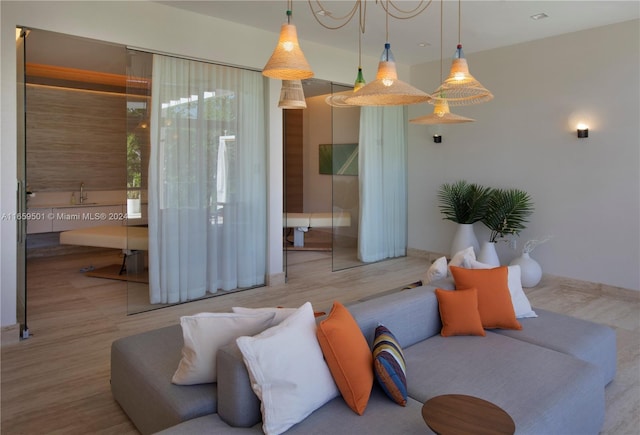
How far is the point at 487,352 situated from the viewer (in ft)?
9.05

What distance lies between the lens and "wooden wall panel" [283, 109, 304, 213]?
31.5ft

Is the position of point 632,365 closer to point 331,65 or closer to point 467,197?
point 467,197

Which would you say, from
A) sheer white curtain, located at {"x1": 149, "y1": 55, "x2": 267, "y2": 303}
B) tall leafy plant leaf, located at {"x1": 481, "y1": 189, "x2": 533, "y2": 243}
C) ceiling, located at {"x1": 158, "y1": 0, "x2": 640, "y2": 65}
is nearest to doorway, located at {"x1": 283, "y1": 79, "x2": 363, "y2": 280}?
sheer white curtain, located at {"x1": 149, "y1": 55, "x2": 267, "y2": 303}

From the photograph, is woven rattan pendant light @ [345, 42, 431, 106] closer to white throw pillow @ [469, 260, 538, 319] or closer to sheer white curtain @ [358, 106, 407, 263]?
white throw pillow @ [469, 260, 538, 319]

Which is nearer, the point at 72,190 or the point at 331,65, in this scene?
the point at 331,65

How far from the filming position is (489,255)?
6160mm

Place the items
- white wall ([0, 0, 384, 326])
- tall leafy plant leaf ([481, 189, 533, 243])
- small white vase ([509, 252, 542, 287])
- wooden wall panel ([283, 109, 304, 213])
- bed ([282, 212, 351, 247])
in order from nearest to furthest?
white wall ([0, 0, 384, 326]) → small white vase ([509, 252, 542, 287]) → tall leafy plant leaf ([481, 189, 533, 243]) → bed ([282, 212, 351, 247]) → wooden wall panel ([283, 109, 304, 213])

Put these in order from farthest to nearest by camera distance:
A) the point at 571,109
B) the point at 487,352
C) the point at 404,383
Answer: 1. the point at 571,109
2. the point at 487,352
3. the point at 404,383

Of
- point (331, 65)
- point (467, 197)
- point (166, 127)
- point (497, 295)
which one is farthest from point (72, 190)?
point (497, 295)

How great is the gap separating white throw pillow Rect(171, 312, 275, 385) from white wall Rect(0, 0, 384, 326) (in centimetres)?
254

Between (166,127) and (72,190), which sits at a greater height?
(166,127)

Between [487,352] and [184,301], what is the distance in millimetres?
3402

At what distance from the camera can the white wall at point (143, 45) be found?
150 inches

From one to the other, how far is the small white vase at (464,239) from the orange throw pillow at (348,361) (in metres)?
4.69
